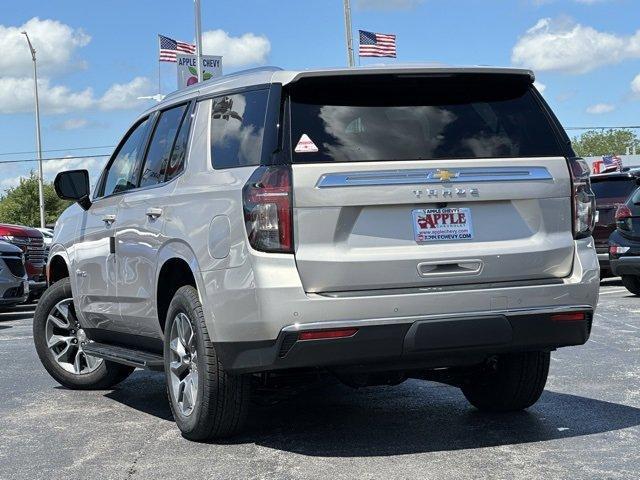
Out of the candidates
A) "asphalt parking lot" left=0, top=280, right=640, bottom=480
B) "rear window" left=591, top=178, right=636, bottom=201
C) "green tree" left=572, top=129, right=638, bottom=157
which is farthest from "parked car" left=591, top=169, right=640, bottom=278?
"green tree" left=572, top=129, right=638, bottom=157

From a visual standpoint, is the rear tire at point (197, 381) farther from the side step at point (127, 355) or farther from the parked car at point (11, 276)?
the parked car at point (11, 276)

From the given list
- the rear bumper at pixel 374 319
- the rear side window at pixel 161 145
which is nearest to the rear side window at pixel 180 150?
the rear side window at pixel 161 145

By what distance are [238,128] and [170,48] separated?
29.0 metres

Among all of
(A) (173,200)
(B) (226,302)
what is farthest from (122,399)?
(B) (226,302)

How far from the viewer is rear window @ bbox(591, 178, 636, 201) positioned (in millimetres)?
17516

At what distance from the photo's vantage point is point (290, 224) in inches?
200

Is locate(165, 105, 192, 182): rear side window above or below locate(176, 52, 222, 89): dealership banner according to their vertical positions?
below

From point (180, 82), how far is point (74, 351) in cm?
2379

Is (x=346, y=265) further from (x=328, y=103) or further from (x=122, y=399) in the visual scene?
(x=122, y=399)

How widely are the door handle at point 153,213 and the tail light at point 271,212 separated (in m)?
1.14

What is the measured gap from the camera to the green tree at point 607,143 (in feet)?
438

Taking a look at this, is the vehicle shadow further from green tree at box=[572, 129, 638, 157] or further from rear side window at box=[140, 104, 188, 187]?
green tree at box=[572, 129, 638, 157]

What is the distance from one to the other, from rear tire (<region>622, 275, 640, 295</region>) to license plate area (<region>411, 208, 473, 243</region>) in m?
9.87

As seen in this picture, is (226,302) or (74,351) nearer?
(226,302)
